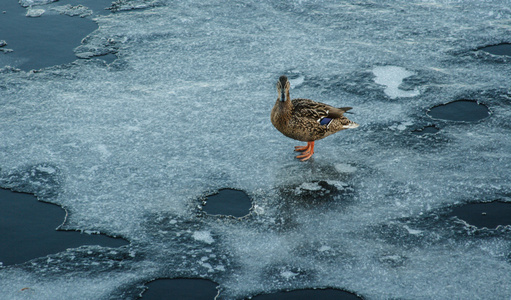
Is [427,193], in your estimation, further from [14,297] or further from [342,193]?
[14,297]

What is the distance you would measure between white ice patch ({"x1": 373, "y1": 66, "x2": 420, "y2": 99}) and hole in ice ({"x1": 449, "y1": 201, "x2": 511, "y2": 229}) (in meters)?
1.96

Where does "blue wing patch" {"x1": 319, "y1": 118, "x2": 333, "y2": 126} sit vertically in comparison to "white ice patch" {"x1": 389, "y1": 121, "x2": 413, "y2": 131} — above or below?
above

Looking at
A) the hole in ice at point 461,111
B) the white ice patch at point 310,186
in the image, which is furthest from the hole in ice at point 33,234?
the hole in ice at point 461,111

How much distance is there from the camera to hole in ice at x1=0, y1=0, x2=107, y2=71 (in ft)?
22.4

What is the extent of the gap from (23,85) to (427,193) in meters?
4.96

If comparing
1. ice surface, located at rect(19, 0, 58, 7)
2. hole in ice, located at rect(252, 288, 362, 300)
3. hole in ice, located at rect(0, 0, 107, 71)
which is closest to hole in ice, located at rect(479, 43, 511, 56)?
hole in ice, located at rect(252, 288, 362, 300)

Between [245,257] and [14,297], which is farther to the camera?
[245,257]

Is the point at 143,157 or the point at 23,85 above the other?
the point at 23,85

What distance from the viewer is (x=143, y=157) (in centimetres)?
489

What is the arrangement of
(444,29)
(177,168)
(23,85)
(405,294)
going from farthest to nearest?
1. (444,29)
2. (23,85)
3. (177,168)
4. (405,294)

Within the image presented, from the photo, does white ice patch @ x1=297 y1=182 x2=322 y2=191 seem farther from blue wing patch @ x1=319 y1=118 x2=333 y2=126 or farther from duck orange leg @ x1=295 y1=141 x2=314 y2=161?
blue wing patch @ x1=319 y1=118 x2=333 y2=126

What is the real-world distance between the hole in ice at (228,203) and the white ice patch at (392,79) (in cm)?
242

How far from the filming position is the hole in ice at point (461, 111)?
5.31 meters

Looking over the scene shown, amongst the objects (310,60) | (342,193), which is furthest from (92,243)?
(310,60)
